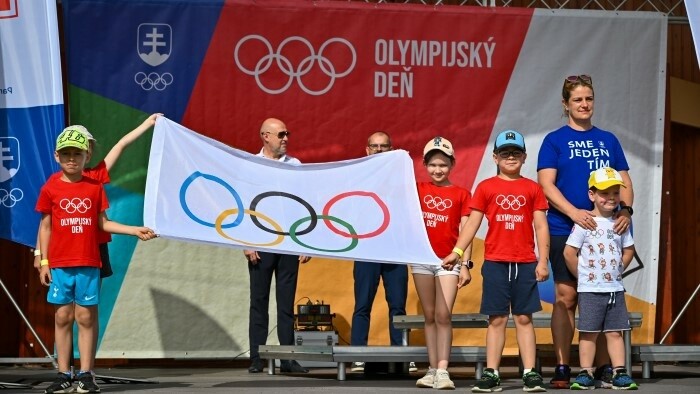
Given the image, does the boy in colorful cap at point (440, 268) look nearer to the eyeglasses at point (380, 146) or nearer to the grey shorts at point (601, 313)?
the grey shorts at point (601, 313)

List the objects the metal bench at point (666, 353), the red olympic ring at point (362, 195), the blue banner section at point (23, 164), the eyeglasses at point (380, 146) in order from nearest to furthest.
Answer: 1. the red olympic ring at point (362, 195)
2. the metal bench at point (666, 353)
3. the blue banner section at point (23, 164)
4. the eyeglasses at point (380, 146)

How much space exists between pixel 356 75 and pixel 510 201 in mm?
3198

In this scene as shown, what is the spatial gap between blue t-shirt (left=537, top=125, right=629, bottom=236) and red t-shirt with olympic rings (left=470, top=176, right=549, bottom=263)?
26 centimetres

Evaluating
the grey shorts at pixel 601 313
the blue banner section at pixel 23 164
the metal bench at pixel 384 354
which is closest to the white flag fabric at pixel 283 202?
the metal bench at pixel 384 354

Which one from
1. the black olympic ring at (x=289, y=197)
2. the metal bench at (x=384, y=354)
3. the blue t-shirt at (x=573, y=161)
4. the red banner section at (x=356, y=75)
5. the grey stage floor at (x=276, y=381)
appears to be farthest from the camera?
the red banner section at (x=356, y=75)

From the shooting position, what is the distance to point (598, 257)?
8.16m

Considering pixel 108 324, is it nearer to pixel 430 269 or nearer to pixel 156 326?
pixel 156 326

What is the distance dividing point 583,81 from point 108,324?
4747 mm

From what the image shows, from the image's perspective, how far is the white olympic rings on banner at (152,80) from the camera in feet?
35.0

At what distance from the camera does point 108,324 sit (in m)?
10.7

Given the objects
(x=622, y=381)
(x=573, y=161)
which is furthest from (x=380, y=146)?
(x=622, y=381)

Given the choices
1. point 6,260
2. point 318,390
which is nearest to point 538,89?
point 318,390

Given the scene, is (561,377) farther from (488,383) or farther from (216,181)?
(216,181)

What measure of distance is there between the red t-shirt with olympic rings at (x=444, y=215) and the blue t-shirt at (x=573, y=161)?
60cm
